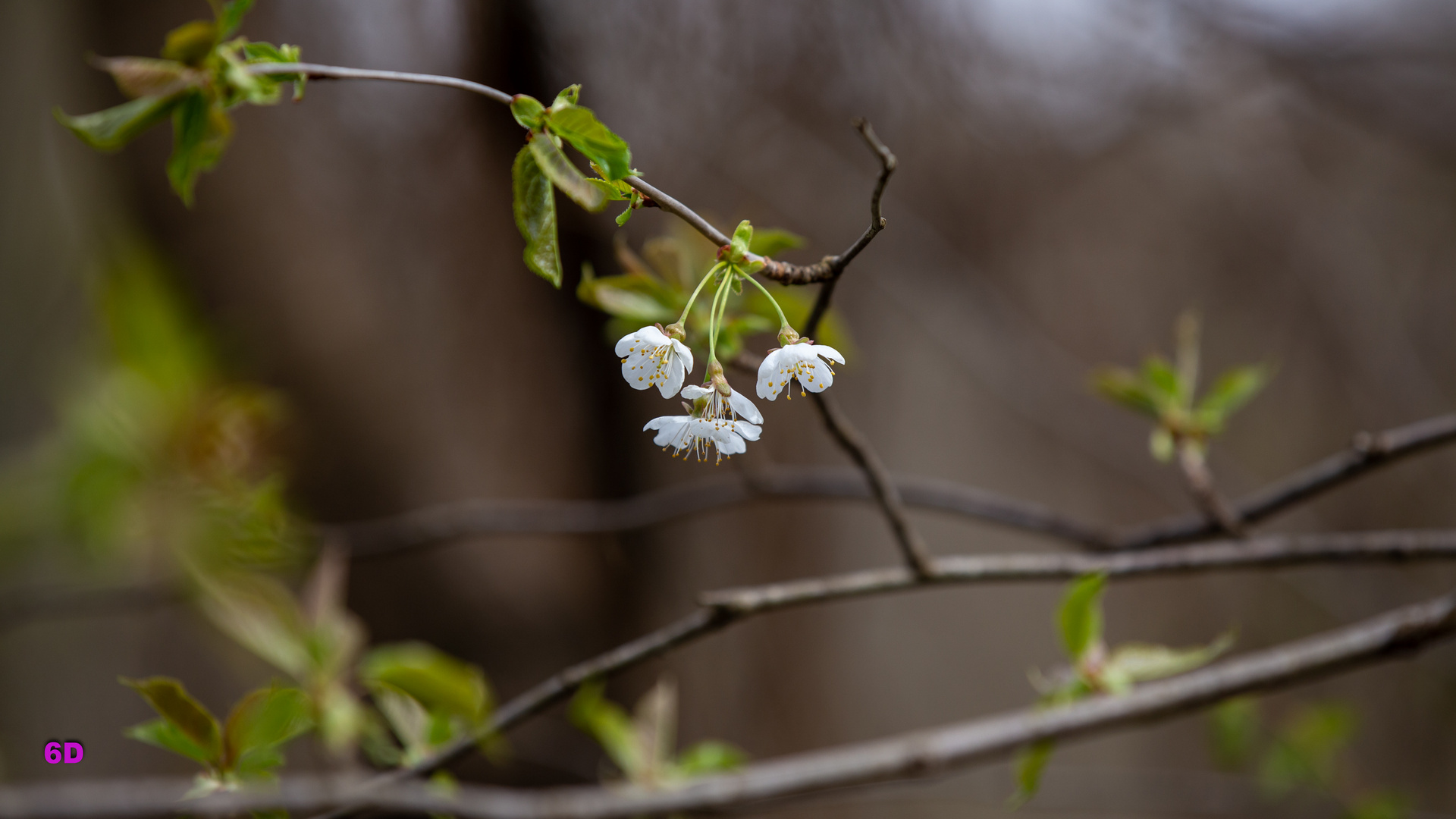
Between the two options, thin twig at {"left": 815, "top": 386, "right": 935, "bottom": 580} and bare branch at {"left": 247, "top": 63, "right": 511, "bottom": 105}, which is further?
thin twig at {"left": 815, "top": 386, "right": 935, "bottom": 580}

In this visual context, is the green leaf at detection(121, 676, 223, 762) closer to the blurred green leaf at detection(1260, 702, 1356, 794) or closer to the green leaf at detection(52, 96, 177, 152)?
the green leaf at detection(52, 96, 177, 152)

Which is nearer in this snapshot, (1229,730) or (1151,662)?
(1151,662)

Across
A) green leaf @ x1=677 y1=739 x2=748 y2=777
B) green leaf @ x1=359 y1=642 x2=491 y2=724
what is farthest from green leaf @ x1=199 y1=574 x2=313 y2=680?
green leaf @ x1=677 y1=739 x2=748 y2=777

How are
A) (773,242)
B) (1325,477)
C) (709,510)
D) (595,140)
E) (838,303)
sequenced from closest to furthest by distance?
(595,140), (773,242), (1325,477), (709,510), (838,303)

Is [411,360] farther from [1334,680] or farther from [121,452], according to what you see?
[1334,680]

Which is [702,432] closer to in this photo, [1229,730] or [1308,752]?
[1229,730]

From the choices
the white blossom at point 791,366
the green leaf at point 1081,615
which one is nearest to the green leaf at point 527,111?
the white blossom at point 791,366

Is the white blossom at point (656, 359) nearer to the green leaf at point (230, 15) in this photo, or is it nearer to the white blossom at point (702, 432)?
the white blossom at point (702, 432)

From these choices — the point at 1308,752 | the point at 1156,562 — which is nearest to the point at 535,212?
the point at 1156,562
